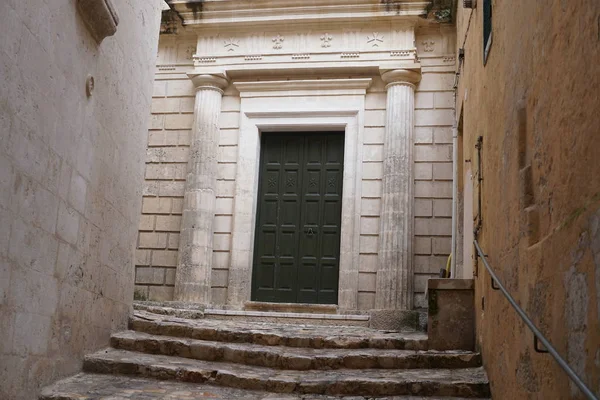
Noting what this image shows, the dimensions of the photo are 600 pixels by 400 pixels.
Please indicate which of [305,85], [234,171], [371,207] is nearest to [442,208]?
[371,207]

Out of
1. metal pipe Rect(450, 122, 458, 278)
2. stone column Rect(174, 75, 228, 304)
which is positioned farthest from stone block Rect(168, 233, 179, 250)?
metal pipe Rect(450, 122, 458, 278)

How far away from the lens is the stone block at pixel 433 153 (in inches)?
384

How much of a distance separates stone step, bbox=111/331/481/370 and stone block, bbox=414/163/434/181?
4177 millimetres

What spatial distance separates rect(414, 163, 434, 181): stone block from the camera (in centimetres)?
973

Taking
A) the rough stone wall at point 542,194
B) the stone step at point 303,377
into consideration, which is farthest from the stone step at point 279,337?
the rough stone wall at point 542,194

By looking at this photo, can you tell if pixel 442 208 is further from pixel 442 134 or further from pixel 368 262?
pixel 368 262

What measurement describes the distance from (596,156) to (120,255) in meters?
4.67

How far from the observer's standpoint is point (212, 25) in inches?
416

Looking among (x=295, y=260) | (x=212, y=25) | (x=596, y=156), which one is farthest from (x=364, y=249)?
(x=596, y=156)

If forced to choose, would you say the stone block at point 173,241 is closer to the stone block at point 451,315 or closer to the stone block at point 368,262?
the stone block at point 368,262

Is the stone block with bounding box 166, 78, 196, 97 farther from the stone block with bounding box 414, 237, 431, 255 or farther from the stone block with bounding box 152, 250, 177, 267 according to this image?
the stone block with bounding box 414, 237, 431, 255

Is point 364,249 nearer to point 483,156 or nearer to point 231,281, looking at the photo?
point 231,281

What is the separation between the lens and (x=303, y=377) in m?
5.28

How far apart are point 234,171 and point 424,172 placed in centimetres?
276
